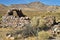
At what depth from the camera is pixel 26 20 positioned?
119ft

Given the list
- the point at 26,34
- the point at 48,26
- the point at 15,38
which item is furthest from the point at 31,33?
the point at 48,26

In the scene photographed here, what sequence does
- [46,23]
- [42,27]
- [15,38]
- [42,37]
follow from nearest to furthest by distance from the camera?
[42,37]
[15,38]
[42,27]
[46,23]

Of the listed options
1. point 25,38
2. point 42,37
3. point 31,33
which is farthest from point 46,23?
point 42,37

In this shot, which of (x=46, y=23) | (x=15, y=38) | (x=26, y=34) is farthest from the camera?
(x=46, y=23)

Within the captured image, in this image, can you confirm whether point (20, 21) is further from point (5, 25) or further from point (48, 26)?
point (48, 26)

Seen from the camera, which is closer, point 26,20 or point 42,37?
point 42,37

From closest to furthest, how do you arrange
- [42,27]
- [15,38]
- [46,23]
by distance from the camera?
1. [15,38]
2. [42,27]
3. [46,23]

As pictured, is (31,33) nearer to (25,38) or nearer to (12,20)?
(25,38)

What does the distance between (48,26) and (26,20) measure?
22.0 ft

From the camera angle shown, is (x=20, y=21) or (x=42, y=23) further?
(x=20, y=21)

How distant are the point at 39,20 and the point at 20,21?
5958 millimetres

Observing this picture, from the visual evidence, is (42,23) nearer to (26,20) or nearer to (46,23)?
(46,23)

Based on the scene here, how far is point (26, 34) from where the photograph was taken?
25.6 meters

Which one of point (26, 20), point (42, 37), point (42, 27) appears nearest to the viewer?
point (42, 37)
